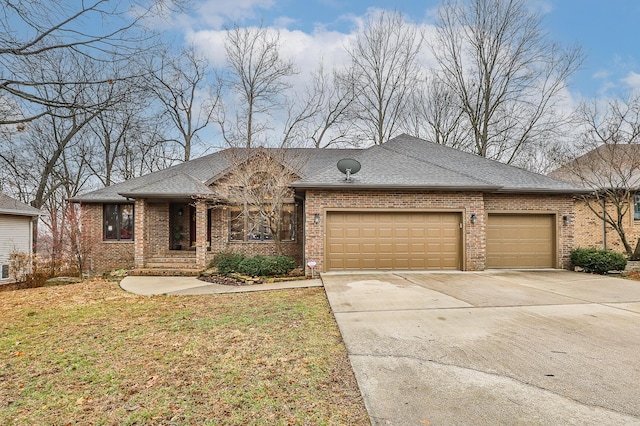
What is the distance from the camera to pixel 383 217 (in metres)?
10.8

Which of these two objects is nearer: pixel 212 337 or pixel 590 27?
pixel 212 337

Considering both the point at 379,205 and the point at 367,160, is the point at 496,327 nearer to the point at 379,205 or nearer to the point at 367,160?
the point at 379,205

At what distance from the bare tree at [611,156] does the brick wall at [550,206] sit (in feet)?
4.93

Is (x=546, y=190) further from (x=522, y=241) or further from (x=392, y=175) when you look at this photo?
(x=392, y=175)

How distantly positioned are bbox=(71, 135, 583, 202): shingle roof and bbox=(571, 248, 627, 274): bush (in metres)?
2.09

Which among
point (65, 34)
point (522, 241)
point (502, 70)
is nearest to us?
point (65, 34)

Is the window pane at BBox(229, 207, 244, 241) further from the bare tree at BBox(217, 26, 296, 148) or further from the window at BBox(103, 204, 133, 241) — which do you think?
the bare tree at BBox(217, 26, 296, 148)

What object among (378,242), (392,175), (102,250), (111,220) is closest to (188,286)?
(378,242)

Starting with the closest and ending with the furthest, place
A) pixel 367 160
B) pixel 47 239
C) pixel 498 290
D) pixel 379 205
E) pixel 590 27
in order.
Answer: pixel 498 290 < pixel 379 205 < pixel 367 160 < pixel 47 239 < pixel 590 27

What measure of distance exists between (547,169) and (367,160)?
533 inches

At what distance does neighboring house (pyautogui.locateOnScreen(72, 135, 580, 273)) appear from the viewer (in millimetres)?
10664

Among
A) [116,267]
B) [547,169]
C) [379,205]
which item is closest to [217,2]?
[379,205]

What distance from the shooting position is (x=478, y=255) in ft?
35.6

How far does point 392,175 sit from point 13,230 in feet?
49.9
